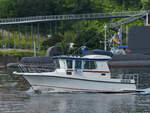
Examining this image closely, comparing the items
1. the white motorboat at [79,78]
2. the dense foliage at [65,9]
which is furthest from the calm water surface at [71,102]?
the dense foliage at [65,9]

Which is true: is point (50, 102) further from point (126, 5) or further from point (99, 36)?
point (126, 5)

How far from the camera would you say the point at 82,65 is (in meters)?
41.0

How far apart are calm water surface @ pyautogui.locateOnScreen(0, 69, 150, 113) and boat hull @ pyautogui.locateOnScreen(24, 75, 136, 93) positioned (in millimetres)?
592

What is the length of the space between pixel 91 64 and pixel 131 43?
133 ft

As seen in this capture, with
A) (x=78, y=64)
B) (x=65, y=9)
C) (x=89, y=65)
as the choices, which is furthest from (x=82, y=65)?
(x=65, y=9)

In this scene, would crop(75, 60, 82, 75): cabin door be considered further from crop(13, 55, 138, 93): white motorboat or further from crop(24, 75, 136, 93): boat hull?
crop(24, 75, 136, 93): boat hull

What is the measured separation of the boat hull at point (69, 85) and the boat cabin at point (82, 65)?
2.97 feet

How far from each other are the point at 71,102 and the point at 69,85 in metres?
4.00

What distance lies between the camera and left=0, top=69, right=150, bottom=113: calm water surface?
3316 centimetres

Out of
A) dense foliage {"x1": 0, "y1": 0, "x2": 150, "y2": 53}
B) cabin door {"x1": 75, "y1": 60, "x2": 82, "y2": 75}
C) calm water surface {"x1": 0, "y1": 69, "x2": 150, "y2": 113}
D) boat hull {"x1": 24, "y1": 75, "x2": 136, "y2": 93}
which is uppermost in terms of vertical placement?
dense foliage {"x1": 0, "y1": 0, "x2": 150, "y2": 53}

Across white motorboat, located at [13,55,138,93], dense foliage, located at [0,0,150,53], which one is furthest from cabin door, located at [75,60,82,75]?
dense foliage, located at [0,0,150,53]

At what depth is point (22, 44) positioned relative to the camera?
109 metres

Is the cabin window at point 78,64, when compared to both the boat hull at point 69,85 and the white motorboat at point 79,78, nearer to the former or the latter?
the white motorboat at point 79,78

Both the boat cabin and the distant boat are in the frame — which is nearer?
the distant boat
